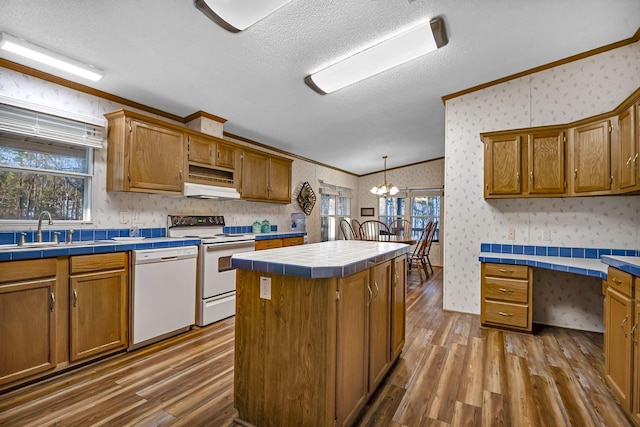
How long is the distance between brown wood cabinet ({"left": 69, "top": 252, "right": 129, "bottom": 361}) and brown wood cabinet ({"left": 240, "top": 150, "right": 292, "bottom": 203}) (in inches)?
76.0

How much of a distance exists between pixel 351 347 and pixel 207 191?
101 inches

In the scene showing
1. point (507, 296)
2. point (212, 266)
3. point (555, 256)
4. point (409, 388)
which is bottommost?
point (409, 388)

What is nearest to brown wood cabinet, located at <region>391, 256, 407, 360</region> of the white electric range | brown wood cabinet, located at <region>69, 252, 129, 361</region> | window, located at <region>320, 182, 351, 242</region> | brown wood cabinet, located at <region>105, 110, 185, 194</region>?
the white electric range

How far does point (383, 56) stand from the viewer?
2.74 metres

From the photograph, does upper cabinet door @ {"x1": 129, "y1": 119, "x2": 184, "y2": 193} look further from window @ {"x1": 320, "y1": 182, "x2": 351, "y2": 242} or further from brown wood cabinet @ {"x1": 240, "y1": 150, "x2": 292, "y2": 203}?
window @ {"x1": 320, "y1": 182, "x2": 351, "y2": 242}

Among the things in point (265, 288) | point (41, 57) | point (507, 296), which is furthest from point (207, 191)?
point (507, 296)

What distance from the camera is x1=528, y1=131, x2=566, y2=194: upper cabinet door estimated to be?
9.95 ft

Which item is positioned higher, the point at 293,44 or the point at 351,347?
the point at 293,44

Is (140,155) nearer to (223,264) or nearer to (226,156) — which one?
(226,156)

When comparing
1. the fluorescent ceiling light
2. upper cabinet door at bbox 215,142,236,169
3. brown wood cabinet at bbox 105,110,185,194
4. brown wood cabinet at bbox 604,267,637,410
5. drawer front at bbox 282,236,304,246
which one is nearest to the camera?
brown wood cabinet at bbox 604,267,637,410

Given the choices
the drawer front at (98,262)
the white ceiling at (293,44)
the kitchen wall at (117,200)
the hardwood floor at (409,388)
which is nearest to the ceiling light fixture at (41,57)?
the white ceiling at (293,44)

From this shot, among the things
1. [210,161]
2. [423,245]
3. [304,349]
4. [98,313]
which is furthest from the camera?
[423,245]

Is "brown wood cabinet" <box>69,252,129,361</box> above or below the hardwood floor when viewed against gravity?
above

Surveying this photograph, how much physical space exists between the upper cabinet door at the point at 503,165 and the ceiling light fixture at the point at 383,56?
1.30 m
